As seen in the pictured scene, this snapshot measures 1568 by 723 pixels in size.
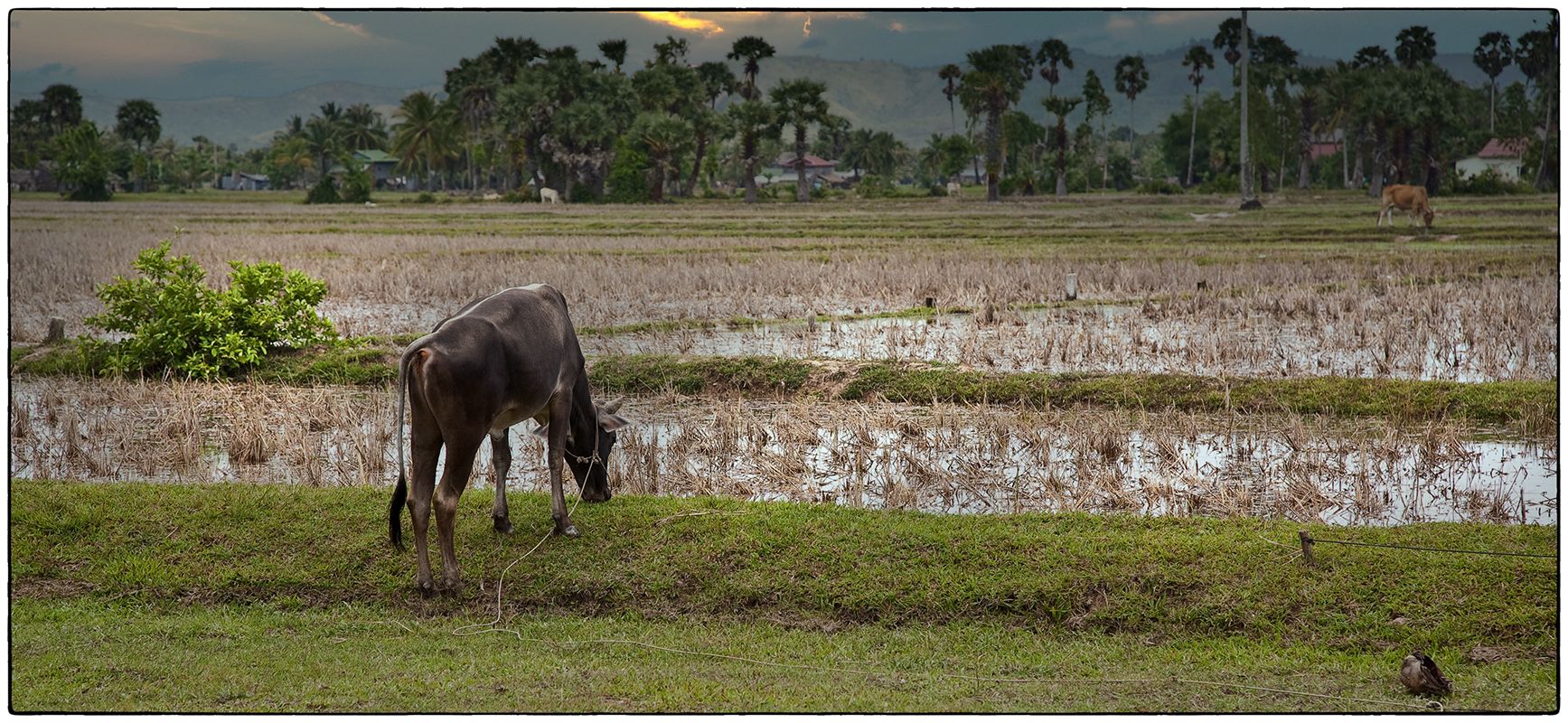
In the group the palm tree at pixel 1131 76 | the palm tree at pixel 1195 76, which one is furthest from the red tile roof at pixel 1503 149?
the palm tree at pixel 1131 76

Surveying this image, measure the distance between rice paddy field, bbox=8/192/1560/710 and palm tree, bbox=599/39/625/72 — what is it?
36368 mm

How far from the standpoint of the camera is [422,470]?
17.0 ft

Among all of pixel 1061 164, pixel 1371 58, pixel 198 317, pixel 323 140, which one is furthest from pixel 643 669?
pixel 323 140

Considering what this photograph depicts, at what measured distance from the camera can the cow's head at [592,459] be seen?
6.33 metres

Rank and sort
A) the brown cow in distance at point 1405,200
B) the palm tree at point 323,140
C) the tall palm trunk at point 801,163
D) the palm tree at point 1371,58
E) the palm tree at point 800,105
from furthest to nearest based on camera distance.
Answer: the palm tree at point 323,140
the palm tree at point 800,105
the tall palm trunk at point 801,163
the palm tree at point 1371,58
the brown cow in distance at point 1405,200

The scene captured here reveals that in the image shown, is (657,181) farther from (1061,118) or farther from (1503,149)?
(1503,149)

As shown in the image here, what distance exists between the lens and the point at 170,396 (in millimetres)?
9969

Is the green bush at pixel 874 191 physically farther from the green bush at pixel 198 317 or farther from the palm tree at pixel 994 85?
the green bush at pixel 198 317

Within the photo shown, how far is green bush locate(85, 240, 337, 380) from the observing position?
10.7 m

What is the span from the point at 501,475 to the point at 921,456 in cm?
315

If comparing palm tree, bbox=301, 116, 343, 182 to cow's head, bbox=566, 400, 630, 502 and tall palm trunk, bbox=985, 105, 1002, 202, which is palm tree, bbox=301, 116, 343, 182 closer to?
tall palm trunk, bbox=985, 105, 1002, 202

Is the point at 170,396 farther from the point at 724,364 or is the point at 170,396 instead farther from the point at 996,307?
the point at 996,307

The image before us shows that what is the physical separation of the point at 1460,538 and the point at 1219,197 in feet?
116

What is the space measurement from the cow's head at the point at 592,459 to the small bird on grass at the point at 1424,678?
3632 mm
